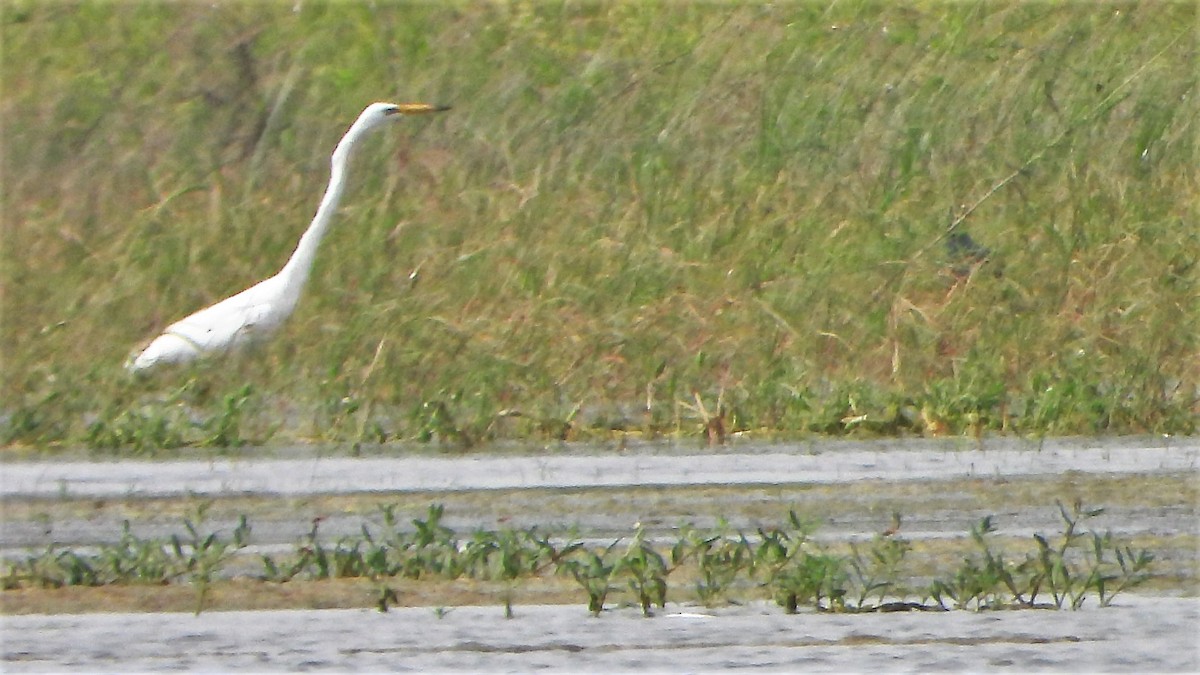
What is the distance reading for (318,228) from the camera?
A: 8125 millimetres

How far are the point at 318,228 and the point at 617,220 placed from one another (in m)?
1.08

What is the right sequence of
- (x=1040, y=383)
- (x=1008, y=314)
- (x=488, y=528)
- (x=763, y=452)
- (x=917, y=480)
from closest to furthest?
(x=488, y=528) < (x=917, y=480) < (x=763, y=452) < (x=1040, y=383) < (x=1008, y=314)

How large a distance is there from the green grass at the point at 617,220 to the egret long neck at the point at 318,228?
21cm

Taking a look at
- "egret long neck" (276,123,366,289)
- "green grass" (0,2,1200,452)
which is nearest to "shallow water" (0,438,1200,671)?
"green grass" (0,2,1200,452)

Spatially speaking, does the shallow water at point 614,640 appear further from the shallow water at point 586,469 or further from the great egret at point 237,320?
the great egret at point 237,320

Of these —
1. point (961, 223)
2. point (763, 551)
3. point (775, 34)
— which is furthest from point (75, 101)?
point (763, 551)

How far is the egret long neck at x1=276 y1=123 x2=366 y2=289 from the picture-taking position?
7887mm

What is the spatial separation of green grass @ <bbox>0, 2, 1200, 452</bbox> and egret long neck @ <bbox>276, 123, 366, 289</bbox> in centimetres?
21

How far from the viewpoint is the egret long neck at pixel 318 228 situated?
7.89 m

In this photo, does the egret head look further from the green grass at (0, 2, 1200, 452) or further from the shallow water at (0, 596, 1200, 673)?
the shallow water at (0, 596, 1200, 673)

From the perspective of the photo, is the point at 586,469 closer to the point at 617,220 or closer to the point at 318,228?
the point at 318,228

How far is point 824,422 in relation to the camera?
6598 mm

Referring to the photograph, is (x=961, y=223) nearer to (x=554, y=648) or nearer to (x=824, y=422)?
(x=824, y=422)

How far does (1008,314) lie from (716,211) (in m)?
1.43
